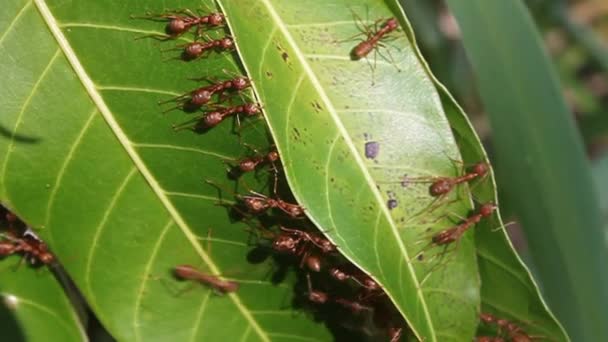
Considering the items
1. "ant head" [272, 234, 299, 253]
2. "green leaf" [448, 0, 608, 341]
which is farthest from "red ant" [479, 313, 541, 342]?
"ant head" [272, 234, 299, 253]

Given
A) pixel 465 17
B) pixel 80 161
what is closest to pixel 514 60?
pixel 465 17

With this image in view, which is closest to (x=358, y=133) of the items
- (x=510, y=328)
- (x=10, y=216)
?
(x=510, y=328)

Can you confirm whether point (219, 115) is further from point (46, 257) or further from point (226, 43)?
point (46, 257)

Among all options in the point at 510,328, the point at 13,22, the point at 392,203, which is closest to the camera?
the point at 13,22

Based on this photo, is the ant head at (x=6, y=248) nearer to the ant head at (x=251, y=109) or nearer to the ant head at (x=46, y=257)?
the ant head at (x=46, y=257)

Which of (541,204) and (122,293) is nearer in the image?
(122,293)

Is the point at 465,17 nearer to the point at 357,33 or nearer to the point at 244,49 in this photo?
the point at 357,33
